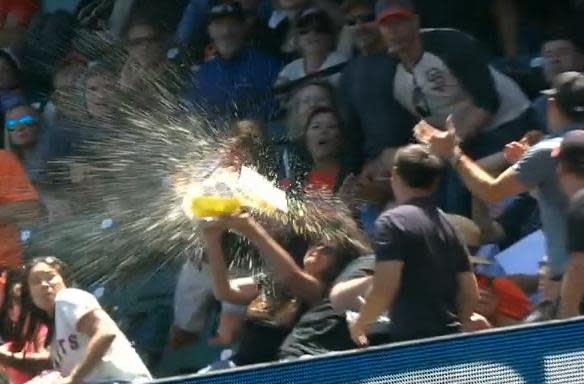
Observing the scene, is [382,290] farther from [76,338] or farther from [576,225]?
[76,338]

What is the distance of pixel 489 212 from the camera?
749 centimetres

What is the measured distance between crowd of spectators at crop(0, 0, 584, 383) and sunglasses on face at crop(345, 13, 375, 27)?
1 centimetres

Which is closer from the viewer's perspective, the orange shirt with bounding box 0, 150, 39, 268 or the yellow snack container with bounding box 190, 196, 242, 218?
the yellow snack container with bounding box 190, 196, 242, 218

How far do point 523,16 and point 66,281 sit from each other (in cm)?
212

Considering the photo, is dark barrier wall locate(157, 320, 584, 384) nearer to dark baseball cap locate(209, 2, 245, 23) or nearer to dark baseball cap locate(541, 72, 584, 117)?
dark baseball cap locate(541, 72, 584, 117)

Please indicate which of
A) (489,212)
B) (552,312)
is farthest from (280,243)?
(552,312)

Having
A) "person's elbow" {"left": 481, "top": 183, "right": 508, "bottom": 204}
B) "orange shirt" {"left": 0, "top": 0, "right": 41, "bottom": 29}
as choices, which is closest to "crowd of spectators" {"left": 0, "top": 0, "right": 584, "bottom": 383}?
"person's elbow" {"left": 481, "top": 183, "right": 508, "bottom": 204}

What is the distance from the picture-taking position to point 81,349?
7633 millimetres

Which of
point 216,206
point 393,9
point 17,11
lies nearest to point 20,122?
point 17,11

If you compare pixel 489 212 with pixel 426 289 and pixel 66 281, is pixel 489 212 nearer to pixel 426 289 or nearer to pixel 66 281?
pixel 426 289

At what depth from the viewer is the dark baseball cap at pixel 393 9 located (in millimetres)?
7926

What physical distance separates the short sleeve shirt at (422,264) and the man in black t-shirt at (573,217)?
0.38m

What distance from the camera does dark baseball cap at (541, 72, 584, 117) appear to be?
6.73 metres

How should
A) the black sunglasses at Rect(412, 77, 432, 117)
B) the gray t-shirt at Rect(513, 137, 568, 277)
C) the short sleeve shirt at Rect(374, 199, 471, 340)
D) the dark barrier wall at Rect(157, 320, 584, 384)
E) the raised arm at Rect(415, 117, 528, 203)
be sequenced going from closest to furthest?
the dark barrier wall at Rect(157, 320, 584, 384) < the short sleeve shirt at Rect(374, 199, 471, 340) < the gray t-shirt at Rect(513, 137, 568, 277) < the raised arm at Rect(415, 117, 528, 203) < the black sunglasses at Rect(412, 77, 432, 117)
